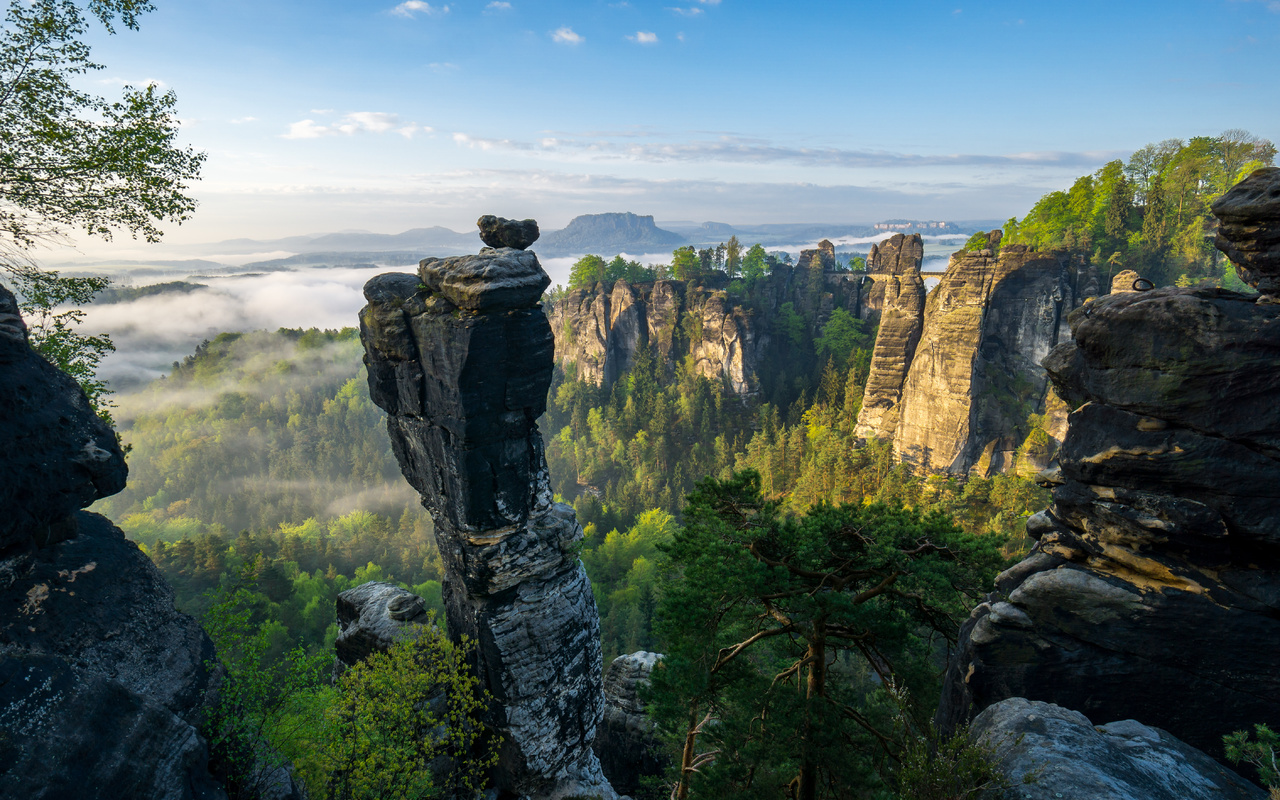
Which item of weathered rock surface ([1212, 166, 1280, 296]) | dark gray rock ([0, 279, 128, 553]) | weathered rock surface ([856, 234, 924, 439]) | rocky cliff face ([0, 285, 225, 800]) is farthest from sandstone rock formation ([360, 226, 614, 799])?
weathered rock surface ([856, 234, 924, 439])

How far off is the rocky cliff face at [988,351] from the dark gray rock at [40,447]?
5049cm

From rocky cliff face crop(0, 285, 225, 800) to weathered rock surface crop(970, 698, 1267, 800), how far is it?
10.2m

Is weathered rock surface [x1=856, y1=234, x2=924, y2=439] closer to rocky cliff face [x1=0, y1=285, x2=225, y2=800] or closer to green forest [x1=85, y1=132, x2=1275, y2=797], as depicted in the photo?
green forest [x1=85, y1=132, x2=1275, y2=797]

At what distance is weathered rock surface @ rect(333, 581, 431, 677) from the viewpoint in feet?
56.1

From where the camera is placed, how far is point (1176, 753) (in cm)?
661

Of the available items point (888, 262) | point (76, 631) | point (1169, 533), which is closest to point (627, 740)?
point (76, 631)

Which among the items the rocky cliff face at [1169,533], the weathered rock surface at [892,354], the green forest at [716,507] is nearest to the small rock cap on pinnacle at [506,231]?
the green forest at [716,507]

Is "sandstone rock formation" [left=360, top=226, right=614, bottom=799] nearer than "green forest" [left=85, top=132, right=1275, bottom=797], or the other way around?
"green forest" [left=85, top=132, right=1275, bottom=797]

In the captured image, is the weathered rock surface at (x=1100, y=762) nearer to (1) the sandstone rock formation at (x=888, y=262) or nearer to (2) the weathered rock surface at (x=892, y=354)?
(2) the weathered rock surface at (x=892, y=354)

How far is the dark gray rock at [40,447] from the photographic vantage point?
23.8 ft

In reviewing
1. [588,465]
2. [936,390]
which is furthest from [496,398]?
[588,465]

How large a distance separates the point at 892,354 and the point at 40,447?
54.9m

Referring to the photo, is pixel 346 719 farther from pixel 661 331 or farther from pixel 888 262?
pixel 888 262

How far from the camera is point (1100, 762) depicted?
20.5ft
